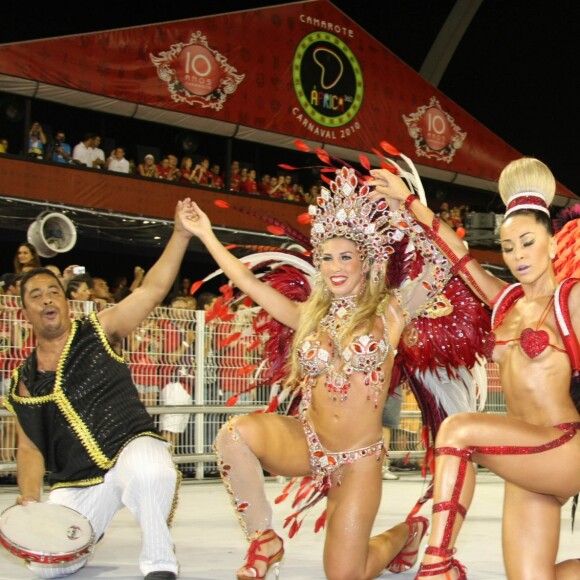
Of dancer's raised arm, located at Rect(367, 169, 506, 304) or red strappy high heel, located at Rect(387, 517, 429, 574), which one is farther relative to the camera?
red strappy high heel, located at Rect(387, 517, 429, 574)

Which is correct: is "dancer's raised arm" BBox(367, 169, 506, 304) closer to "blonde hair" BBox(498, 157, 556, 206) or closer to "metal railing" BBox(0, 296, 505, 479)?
"blonde hair" BBox(498, 157, 556, 206)

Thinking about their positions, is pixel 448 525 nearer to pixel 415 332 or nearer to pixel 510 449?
pixel 510 449

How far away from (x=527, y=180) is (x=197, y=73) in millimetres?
9990

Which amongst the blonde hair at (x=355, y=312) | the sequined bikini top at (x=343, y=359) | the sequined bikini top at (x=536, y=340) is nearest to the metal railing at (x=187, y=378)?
the blonde hair at (x=355, y=312)

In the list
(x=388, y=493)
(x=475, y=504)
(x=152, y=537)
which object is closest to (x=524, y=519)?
(x=152, y=537)

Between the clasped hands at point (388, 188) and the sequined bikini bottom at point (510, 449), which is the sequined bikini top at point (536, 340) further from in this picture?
the clasped hands at point (388, 188)

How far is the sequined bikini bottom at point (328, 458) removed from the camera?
377cm

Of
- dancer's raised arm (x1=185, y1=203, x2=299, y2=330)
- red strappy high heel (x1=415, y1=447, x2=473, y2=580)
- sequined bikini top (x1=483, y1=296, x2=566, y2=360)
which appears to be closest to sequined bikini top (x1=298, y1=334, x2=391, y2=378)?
dancer's raised arm (x1=185, y1=203, x2=299, y2=330)

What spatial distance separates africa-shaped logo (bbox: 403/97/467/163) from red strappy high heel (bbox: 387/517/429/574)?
1203 centimetres

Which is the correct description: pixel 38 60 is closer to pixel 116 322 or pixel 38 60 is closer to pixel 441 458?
pixel 116 322

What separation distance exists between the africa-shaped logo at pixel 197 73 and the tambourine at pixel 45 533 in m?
9.39

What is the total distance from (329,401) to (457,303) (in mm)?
725

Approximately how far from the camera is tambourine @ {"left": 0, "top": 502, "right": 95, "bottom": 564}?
3.67 m

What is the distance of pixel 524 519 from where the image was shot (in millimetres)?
3213
